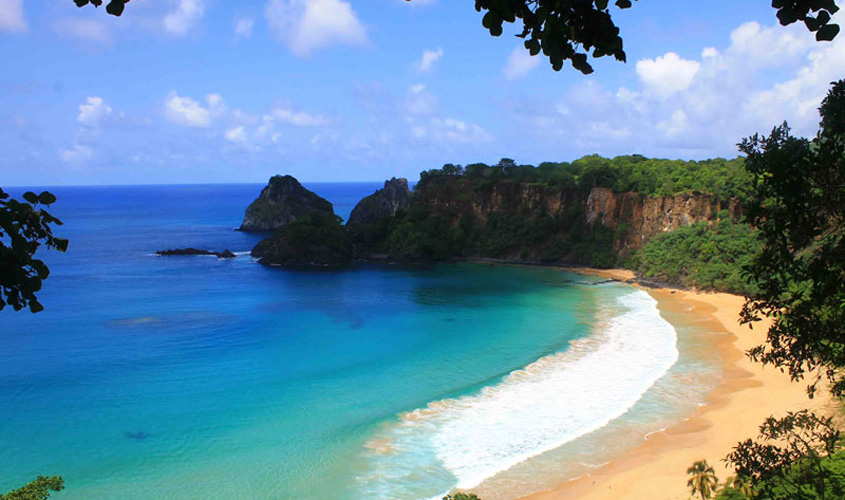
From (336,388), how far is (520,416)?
24.0 ft

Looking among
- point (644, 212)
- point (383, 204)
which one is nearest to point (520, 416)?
point (644, 212)

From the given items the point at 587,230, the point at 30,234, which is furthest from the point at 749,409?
the point at 587,230

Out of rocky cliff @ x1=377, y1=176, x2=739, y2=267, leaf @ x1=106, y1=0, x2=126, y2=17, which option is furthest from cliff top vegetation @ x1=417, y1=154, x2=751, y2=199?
leaf @ x1=106, y1=0, x2=126, y2=17

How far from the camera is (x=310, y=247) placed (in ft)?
194

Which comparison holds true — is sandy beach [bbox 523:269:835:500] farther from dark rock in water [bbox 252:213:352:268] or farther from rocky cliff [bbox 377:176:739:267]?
dark rock in water [bbox 252:213:352:268]

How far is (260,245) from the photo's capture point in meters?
63.2

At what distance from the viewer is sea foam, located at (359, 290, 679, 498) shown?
16.4 metres

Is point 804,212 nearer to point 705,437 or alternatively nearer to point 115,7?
point 115,7

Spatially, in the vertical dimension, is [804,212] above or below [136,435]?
above

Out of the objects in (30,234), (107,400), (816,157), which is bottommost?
(107,400)

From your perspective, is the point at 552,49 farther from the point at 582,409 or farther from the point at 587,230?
the point at 587,230

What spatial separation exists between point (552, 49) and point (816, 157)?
376 centimetres

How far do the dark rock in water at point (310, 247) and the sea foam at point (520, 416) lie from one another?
33999 mm

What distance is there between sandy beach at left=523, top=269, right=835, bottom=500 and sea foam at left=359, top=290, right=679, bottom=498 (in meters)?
1.89
